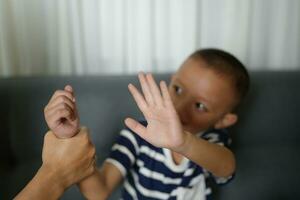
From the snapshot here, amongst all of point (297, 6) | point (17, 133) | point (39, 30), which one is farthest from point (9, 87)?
point (297, 6)

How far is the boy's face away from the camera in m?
0.94

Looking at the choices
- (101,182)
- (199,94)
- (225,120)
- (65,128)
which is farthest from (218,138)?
(65,128)

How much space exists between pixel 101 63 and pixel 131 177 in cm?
42

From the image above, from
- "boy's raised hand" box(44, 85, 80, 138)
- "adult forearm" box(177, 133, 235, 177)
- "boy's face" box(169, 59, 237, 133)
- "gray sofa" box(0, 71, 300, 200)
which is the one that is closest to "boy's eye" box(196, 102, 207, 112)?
"boy's face" box(169, 59, 237, 133)

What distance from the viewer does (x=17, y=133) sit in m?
1.05

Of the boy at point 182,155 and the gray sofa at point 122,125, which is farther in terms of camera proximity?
the gray sofa at point 122,125

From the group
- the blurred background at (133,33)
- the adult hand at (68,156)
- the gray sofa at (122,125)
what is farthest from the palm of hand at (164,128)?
the blurred background at (133,33)

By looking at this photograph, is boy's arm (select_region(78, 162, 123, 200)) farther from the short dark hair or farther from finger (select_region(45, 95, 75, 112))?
the short dark hair

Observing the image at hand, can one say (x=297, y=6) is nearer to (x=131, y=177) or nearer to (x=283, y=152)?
(x=283, y=152)

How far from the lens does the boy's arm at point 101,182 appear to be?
859mm

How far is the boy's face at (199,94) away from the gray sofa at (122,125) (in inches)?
7.9

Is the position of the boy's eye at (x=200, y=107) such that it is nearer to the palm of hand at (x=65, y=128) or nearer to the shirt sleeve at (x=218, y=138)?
the shirt sleeve at (x=218, y=138)

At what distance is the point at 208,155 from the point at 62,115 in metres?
0.33

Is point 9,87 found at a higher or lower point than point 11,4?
lower
